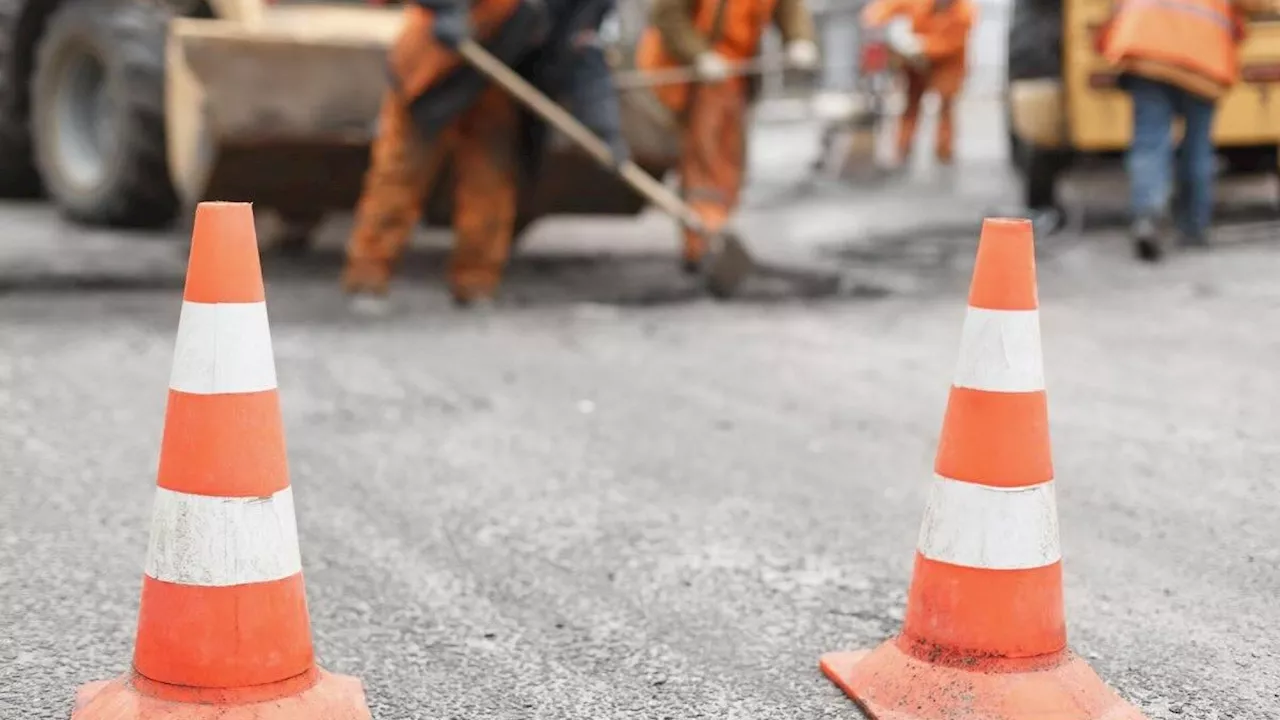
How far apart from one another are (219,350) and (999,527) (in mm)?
1095

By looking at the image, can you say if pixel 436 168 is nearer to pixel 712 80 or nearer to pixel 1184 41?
pixel 712 80

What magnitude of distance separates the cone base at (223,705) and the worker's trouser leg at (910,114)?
10.9 metres

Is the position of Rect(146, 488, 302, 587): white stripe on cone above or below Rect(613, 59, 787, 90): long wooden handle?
below

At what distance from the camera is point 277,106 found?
5.80 m

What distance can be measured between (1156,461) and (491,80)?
2.97 m

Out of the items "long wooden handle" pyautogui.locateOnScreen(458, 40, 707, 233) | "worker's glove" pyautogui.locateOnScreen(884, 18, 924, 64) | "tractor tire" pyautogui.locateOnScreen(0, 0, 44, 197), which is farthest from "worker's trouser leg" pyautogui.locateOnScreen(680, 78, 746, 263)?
"worker's glove" pyautogui.locateOnScreen(884, 18, 924, 64)

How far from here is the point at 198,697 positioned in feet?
6.50

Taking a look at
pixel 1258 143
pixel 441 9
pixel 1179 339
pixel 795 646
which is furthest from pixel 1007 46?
pixel 795 646

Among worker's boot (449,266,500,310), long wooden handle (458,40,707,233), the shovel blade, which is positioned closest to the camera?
long wooden handle (458,40,707,233)

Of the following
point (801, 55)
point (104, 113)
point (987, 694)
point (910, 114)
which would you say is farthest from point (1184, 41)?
point (910, 114)

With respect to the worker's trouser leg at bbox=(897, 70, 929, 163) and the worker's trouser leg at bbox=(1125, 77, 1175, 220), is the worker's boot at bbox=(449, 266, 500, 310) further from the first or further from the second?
the worker's trouser leg at bbox=(897, 70, 929, 163)

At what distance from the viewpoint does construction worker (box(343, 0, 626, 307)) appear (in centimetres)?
550

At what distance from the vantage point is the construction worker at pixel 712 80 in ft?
23.3

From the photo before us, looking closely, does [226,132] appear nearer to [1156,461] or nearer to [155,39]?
[155,39]
